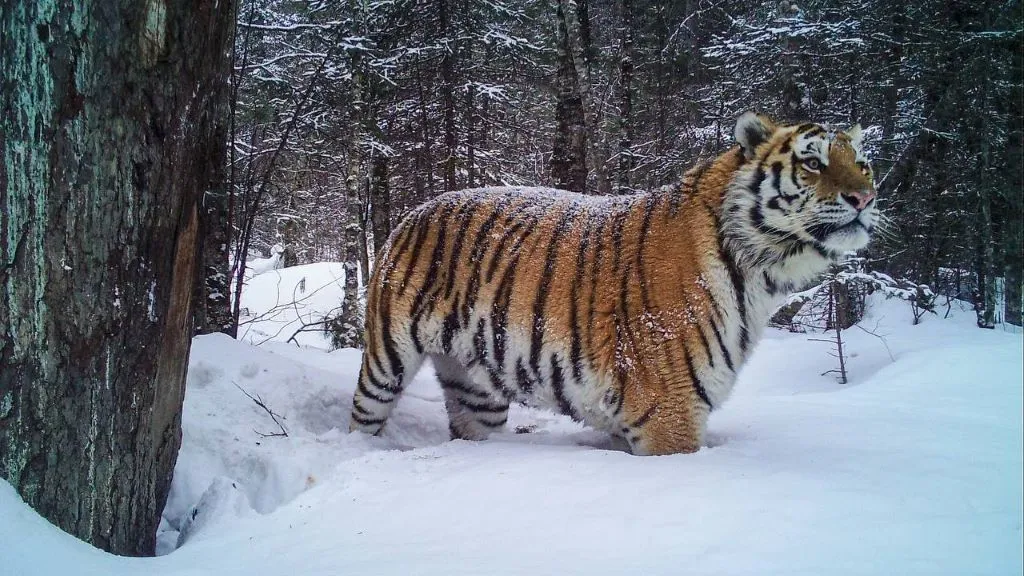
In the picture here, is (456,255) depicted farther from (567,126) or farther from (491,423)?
(567,126)

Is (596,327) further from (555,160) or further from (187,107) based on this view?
(555,160)

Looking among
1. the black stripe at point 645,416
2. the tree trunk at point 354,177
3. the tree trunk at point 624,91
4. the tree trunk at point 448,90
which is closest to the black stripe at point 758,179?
the black stripe at point 645,416

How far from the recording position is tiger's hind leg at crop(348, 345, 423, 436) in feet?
12.6

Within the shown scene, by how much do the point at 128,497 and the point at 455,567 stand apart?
1393 mm

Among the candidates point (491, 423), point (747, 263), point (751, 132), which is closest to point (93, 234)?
point (491, 423)

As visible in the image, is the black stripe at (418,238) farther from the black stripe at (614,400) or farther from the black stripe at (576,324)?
the black stripe at (614,400)

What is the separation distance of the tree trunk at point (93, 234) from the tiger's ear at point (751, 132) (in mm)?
2539

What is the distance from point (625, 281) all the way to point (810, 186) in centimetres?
104

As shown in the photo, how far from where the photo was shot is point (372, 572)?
1.66 meters

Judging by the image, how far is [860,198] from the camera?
2775 mm

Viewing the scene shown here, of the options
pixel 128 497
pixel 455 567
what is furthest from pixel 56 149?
pixel 455 567

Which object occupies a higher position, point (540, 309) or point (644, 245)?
point (644, 245)

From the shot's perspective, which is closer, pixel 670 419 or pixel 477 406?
pixel 670 419

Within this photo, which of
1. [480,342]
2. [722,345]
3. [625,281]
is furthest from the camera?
[480,342]
